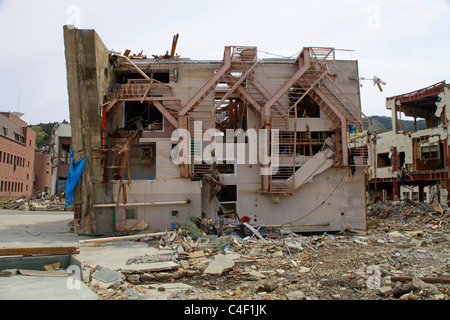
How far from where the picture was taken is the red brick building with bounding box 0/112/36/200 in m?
51.6

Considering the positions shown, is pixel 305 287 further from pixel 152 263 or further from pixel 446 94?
pixel 446 94

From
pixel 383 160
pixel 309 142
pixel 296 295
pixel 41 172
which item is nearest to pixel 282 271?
pixel 296 295

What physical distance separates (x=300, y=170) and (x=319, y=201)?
235 centimetres

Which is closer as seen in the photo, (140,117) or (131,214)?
(131,214)

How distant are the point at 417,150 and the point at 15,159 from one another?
2391 inches

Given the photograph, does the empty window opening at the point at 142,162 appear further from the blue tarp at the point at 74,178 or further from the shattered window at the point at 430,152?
the shattered window at the point at 430,152

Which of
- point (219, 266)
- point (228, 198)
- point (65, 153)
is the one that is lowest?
point (219, 266)

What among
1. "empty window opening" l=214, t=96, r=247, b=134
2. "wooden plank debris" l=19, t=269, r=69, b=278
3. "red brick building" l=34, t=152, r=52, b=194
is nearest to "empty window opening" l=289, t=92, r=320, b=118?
"empty window opening" l=214, t=96, r=247, b=134

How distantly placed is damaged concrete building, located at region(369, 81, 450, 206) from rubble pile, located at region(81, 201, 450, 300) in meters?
22.6

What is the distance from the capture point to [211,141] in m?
18.4

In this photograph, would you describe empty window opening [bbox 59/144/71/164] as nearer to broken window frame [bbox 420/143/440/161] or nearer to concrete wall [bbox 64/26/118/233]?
concrete wall [bbox 64/26/118/233]

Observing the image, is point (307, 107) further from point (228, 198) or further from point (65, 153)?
point (65, 153)

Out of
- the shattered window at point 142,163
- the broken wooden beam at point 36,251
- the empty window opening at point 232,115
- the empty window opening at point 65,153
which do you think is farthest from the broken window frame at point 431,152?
the empty window opening at point 65,153
